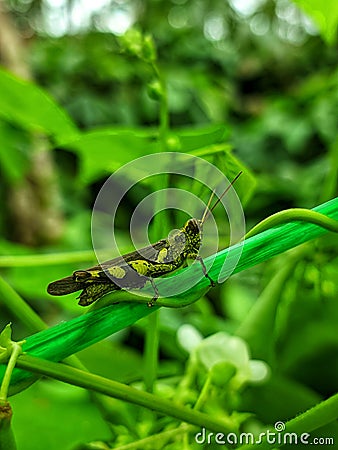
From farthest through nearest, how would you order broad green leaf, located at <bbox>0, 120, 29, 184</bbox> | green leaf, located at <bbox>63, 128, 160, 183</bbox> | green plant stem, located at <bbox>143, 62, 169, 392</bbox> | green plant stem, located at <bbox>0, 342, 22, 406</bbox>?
broad green leaf, located at <bbox>0, 120, 29, 184</bbox> < green leaf, located at <bbox>63, 128, 160, 183</bbox> < green plant stem, located at <bbox>143, 62, 169, 392</bbox> < green plant stem, located at <bbox>0, 342, 22, 406</bbox>

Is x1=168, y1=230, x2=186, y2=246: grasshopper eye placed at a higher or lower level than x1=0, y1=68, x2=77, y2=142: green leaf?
lower

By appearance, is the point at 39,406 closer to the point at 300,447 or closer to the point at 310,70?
the point at 300,447

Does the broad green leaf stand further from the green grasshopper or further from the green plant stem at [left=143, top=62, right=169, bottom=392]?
the green grasshopper

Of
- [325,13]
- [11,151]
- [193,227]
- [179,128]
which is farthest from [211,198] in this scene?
[179,128]

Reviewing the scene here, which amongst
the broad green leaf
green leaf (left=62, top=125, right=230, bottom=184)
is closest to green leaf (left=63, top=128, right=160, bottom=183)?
green leaf (left=62, top=125, right=230, bottom=184)

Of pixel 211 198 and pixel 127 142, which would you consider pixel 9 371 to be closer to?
pixel 211 198

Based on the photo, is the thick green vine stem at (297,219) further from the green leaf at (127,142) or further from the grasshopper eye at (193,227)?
the green leaf at (127,142)

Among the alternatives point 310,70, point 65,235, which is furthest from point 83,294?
point 310,70
